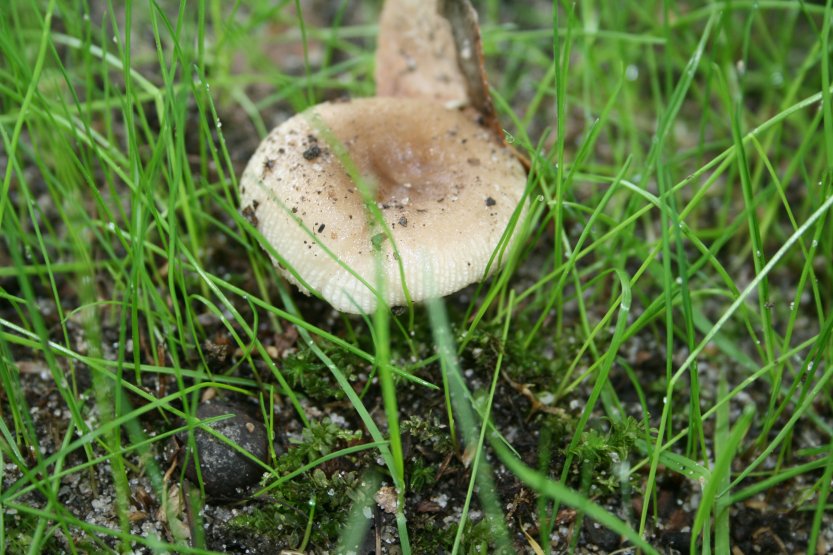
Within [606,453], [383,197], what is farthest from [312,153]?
[606,453]

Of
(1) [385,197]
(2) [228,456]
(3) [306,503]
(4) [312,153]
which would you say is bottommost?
(3) [306,503]

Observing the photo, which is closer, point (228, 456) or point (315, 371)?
point (228, 456)

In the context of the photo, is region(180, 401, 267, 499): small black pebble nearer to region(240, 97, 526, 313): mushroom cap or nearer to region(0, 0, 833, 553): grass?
region(0, 0, 833, 553): grass

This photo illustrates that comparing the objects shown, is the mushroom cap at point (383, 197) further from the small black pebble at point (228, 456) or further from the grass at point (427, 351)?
the small black pebble at point (228, 456)

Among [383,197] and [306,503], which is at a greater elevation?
[383,197]

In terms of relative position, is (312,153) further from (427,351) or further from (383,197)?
(427,351)

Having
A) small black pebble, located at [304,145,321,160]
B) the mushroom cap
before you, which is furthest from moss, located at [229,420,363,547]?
small black pebble, located at [304,145,321,160]
